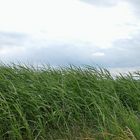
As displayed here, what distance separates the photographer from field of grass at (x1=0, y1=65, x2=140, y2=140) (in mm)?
5246

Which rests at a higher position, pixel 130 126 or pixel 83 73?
pixel 83 73

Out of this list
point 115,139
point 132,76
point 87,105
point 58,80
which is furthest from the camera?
point 132,76

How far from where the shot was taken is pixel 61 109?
18.4 feet

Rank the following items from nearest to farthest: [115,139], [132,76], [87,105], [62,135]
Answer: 1. [115,139]
2. [62,135]
3. [87,105]
4. [132,76]

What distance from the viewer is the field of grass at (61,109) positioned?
207 inches

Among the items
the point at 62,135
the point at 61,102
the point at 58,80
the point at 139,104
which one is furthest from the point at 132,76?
the point at 62,135

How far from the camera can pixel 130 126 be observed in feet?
16.5

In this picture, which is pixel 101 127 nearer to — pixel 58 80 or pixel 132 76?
pixel 58 80

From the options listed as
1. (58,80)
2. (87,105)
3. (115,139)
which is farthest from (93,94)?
(115,139)

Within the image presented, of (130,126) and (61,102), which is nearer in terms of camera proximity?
(130,126)

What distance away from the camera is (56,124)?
5527mm

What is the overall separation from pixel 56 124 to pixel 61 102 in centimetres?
44

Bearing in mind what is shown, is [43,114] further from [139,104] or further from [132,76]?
[132,76]

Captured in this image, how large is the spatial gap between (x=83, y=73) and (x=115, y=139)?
93.2 inches
